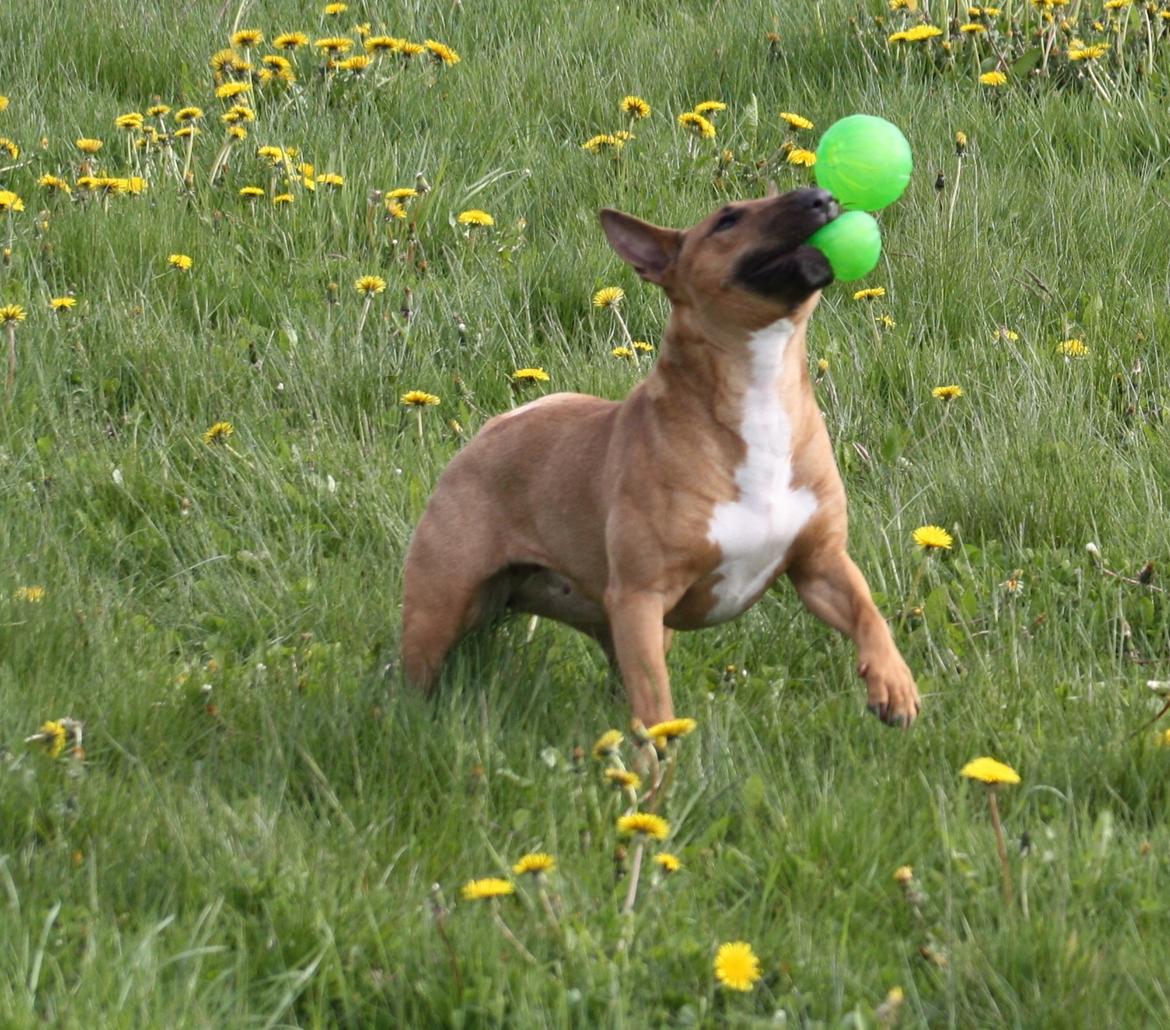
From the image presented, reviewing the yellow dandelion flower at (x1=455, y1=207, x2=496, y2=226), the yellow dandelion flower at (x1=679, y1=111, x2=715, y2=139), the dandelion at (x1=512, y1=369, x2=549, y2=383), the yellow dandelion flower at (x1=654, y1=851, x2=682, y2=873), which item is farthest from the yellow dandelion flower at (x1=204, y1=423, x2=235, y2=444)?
the yellow dandelion flower at (x1=654, y1=851, x2=682, y2=873)

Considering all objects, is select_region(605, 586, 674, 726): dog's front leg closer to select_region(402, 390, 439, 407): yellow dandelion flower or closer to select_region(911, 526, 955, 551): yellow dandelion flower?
select_region(911, 526, 955, 551): yellow dandelion flower

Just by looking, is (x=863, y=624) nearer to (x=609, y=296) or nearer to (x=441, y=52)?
(x=609, y=296)

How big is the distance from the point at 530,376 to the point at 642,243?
136 cm

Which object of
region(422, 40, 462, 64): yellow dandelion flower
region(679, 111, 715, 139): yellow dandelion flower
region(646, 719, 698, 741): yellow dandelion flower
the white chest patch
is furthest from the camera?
region(422, 40, 462, 64): yellow dandelion flower

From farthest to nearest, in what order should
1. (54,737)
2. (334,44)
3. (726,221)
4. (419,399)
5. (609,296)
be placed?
(334,44) → (609,296) → (419,399) → (726,221) → (54,737)

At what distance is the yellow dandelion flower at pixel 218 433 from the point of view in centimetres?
518

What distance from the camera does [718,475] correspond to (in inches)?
149

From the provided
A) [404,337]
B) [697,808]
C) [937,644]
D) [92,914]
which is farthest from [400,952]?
[404,337]

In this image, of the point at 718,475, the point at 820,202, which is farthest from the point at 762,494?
the point at 820,202

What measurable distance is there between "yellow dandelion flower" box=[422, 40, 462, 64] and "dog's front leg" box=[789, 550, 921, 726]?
4031 millimetres

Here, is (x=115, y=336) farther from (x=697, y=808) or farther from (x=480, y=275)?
(x=697, y=808)

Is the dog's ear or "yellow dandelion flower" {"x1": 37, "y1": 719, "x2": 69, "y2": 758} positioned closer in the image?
"yellow dandelion flower" {"x1": 37, "y1": 719, "x2": 69, "y2": 758}

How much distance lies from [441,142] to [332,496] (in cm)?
253

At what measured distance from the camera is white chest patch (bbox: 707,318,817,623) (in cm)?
376
